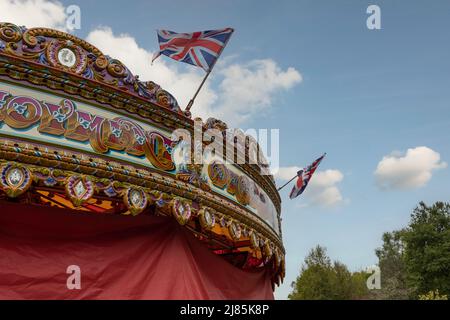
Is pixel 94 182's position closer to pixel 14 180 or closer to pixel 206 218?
pixel 14 180

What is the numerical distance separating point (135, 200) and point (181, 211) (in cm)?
63

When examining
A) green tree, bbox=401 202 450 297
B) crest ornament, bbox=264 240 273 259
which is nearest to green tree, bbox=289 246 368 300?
green tree, bbox=401 202 450 297

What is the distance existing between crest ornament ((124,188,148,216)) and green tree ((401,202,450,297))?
25175 mm

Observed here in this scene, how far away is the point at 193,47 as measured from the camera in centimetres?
738

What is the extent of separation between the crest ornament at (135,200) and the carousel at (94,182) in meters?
0.01

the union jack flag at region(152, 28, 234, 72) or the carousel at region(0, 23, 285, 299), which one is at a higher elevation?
the union jack flag at region(152, 28, 234, 72)

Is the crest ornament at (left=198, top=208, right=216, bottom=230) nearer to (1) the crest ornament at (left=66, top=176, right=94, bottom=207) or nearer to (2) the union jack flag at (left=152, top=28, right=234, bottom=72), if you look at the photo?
(1) the crest ornament at (left=66, top=176, right=94, bottom=207)

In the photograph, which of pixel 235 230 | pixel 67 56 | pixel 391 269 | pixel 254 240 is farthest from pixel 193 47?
pixel 391 269

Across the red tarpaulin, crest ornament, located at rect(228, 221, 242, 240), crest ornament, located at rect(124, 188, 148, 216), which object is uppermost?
crest ornament, located at rect(124, 188, 148, 216)

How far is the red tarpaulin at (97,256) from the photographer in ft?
16.9

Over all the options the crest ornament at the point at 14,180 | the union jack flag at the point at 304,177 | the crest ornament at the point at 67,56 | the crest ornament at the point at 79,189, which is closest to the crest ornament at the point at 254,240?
the crest ornament at the point at 79,189

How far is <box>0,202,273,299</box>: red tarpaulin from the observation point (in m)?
5.15

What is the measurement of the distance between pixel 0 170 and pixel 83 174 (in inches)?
33.1

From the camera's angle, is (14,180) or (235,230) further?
Result: (235,230)
